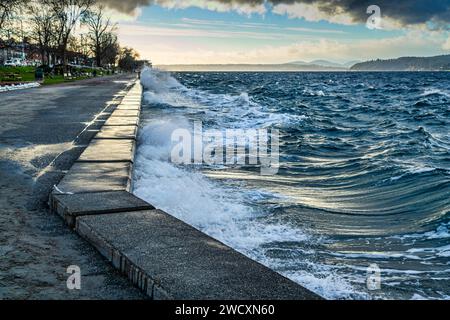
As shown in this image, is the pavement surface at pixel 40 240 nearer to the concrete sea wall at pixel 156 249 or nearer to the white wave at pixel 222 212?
the concrete sea wall at pixel 156 249

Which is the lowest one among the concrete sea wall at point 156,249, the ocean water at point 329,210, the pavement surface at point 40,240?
the ocean water at point 329,210

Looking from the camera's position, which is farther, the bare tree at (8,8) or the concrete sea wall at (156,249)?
the bare tree at (8,8)

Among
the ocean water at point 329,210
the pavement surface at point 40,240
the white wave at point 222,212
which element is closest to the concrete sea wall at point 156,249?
the pavement surface at point 40,240

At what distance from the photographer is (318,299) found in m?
2.39

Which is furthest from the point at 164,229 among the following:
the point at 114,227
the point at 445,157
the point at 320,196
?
the point at 445,157

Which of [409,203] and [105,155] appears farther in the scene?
[409,203]

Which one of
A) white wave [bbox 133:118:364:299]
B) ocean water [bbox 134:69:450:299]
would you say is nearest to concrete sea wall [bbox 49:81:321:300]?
white wave [bbox 133:118:364:299]

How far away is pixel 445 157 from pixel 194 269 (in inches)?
415

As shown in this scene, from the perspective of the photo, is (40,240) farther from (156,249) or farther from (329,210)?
(329,210)

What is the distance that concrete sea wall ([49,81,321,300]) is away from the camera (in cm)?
246

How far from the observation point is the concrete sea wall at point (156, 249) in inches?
96.8
